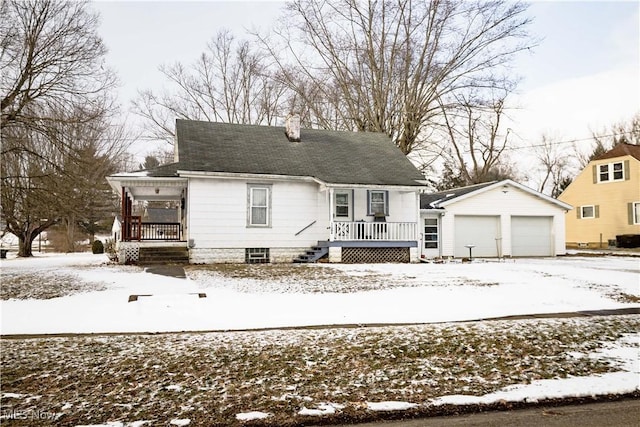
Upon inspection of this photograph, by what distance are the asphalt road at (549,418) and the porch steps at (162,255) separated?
14.2 m

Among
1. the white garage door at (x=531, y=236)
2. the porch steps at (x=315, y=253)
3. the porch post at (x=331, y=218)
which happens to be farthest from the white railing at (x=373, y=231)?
the white garage door at (x=531, y=236)

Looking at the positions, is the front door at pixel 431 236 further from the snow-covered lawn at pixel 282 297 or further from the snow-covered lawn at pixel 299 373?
the snow-covered lawn at pixel 299 373

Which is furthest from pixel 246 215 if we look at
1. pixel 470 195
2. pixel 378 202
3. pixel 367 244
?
pixel 470 195

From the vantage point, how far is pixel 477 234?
74.7 feet

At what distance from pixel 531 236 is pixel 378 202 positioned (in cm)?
891

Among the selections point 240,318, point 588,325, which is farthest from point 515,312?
point 240,318

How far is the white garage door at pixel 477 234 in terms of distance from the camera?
2256 cm

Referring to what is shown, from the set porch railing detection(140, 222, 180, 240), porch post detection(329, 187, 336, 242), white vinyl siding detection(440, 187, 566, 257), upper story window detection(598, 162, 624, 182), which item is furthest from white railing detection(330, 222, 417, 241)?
upper story window detection(598, 162, 624, 182)

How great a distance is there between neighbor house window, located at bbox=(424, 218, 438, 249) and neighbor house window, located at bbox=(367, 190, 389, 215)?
9.47ft

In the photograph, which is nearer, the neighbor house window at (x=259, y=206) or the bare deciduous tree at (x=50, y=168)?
the bare deciduous tree at (x=50, y=168)

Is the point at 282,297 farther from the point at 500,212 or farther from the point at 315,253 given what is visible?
the point at 500,212

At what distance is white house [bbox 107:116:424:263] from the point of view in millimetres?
17391

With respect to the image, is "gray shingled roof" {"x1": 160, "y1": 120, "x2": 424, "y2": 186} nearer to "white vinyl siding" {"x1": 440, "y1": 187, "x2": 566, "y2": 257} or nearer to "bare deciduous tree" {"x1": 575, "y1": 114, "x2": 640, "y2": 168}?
"white vinyl siding" {"x1": 440, "y1": 187, "x2": 566, "y2": 257}

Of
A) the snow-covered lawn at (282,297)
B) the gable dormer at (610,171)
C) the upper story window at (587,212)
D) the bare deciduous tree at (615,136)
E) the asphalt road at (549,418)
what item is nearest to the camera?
the asphalt road at (549,418)
